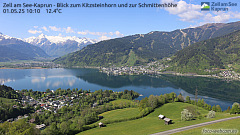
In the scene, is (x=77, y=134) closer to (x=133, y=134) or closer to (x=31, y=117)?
(x=133, y=134)

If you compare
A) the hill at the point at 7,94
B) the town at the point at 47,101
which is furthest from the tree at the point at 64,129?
the hill at the point at 7,94

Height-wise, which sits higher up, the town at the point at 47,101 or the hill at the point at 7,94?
the hill at the point at 7,94

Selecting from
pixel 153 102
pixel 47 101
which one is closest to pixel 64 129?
pixel 153 102

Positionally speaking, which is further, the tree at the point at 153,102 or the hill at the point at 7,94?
the hill at the point at 7,94

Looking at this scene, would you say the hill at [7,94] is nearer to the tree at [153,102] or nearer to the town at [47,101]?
the town at [47,101]

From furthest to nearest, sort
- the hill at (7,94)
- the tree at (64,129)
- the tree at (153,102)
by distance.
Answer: the hill at (7,94) < the tree at (153,102) < the tree at (64,129)

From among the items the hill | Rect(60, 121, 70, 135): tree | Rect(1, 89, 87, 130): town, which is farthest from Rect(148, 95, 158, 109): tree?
the hill

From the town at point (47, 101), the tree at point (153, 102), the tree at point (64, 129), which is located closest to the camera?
the tree at point (64, 129)

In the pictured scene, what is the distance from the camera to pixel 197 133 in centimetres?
3048

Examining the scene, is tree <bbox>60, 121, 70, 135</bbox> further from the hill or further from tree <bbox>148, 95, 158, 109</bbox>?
the hill

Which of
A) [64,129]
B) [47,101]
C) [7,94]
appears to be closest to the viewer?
[64,129]

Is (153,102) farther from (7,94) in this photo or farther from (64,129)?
(7,94)

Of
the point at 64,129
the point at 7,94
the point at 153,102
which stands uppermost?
the point at 153,102

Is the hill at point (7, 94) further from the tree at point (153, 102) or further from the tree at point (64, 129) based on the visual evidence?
the tree at point (153, 102)
